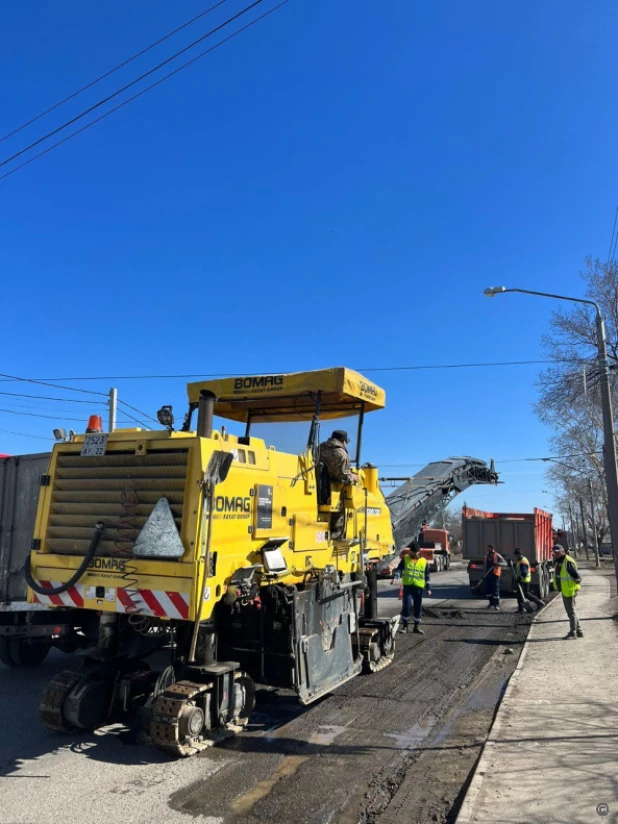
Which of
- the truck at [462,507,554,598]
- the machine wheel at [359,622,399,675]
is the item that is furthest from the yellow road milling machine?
the truck at [462,507,554,598]

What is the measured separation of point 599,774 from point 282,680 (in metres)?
2.75

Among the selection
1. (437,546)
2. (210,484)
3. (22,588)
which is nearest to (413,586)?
(22,588)

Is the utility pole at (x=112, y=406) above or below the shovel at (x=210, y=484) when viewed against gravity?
above

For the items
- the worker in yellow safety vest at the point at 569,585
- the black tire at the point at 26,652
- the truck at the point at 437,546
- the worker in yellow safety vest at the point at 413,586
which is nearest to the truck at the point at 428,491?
the worker in yellow safety vest at the point at 413,586

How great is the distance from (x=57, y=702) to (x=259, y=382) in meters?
3.98

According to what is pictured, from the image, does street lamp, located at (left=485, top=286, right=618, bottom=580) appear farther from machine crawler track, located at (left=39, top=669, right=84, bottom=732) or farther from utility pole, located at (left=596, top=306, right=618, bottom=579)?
machine crawler track, located at (left=39, top=669, right=84, bottom=732)

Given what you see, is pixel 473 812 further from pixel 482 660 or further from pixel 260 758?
pixel 482 660

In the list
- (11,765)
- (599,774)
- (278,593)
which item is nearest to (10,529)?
(11,765)

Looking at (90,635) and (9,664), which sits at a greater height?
(90,635)

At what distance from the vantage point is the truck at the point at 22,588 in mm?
7332

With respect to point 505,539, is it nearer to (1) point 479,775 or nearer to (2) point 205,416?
(1) point 479,775

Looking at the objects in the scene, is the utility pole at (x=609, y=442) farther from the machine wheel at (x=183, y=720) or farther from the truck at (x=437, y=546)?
the truck at (x=437, y=546)

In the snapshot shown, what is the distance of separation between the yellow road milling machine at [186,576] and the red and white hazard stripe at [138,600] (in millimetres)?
12

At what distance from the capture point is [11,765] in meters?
5.04
